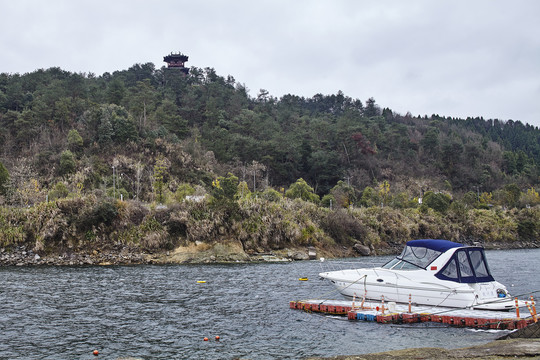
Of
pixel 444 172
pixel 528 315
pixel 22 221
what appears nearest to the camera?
pixel 528 315

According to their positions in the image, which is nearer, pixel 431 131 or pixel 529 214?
pixel 529 214

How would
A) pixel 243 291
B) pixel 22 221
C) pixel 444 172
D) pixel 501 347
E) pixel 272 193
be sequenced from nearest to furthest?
pixel 501 347, pixel 243 291, pixel 22 221, pixel 272 193, pixel 444 172

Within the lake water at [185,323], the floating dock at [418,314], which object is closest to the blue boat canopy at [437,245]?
the floating dock at [418,314]

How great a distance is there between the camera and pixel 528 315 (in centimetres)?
2206

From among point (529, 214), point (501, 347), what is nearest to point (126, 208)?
point (501, 347)

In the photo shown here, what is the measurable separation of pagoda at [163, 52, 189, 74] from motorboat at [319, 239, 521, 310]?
177943mm

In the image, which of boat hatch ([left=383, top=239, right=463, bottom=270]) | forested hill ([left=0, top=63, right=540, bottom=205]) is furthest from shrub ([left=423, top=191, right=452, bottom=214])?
boat hatch ([left=383, top=239, right=463, bottom=270])

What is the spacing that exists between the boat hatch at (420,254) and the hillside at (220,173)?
31.4 m

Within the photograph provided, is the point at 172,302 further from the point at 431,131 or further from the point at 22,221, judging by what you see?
the point at 431,131

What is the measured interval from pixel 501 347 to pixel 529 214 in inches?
3558

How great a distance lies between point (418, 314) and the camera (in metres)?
23.1

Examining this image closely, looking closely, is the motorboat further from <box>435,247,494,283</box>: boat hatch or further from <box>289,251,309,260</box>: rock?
<box>289,251,309,260</box>: rock

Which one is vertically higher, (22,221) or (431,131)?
(431,131)

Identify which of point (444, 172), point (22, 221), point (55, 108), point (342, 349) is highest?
point (55, 108)
